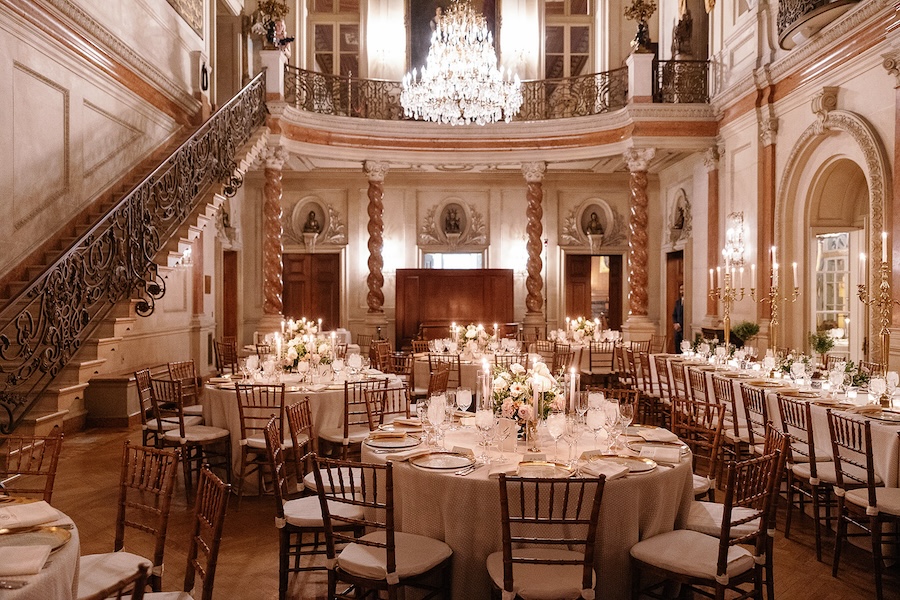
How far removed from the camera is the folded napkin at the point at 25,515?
249 cm

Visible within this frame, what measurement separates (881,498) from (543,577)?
229 cm

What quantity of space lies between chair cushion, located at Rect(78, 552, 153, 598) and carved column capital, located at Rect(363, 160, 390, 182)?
10426 millimetres

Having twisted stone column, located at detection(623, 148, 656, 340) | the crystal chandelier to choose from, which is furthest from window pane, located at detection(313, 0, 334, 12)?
twisted stone column, located at detection(623, 148, 656, 340)

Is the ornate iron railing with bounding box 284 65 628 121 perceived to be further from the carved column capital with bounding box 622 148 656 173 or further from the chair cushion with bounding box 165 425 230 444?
the chair cushion with bounding box 165 425 230 444

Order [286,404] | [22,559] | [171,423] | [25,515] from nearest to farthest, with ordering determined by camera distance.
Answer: [22,559], [25,515], [286,404], [171,423]

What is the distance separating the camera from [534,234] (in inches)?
521

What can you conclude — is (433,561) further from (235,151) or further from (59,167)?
(235,151)

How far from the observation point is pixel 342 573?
10.4 feet

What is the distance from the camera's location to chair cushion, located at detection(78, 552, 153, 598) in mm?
2730

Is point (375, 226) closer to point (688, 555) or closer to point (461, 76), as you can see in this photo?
point (461, 76)

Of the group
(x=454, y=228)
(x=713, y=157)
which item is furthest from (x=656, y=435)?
(x=454, y=228)

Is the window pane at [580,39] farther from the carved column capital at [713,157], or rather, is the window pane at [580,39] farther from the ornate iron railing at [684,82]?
the carved column capital at [713,157]

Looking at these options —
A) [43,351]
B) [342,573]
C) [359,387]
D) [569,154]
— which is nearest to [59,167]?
[43,351]

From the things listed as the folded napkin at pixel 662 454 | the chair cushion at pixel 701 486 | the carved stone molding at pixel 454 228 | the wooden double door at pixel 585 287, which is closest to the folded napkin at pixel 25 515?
the folded napkin at pixel 662 454
